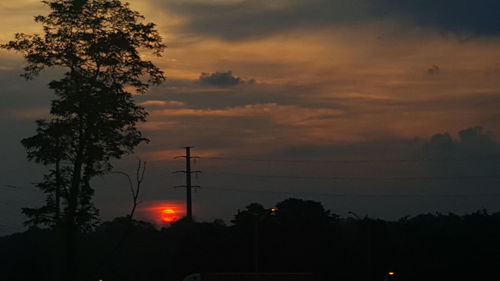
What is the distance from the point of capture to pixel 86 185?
140ft

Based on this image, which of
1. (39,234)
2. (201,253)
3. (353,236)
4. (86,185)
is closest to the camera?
(86,185)

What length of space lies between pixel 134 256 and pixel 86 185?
265 feet

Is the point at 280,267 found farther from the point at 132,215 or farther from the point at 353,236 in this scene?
the point at 132,215

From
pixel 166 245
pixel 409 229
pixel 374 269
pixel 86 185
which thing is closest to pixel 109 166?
pixel 86 185

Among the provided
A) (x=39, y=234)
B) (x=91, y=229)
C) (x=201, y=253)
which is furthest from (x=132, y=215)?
(x=39, y=234)

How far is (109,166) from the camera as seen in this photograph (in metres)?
43.2

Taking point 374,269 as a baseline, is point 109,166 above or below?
above

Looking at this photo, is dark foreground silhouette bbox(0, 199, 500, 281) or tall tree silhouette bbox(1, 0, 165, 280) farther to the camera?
dark foreground silhouette bbox(0, 199, 500, 281)

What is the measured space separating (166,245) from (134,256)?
5.08 m

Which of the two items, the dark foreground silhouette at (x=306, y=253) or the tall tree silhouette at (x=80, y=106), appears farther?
the dark foreground silhouette at (x=306, y=253)

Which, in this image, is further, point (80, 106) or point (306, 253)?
point (306, 253)

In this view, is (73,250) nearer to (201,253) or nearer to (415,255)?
(201,253)

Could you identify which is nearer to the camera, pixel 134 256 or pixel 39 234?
pixel 39 234

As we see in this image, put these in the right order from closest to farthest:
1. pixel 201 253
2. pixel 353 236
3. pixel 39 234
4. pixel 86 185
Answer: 1. pixel 86 185
2. pixel 201 253
3. pixel 39 234
4. pixel 353 236
